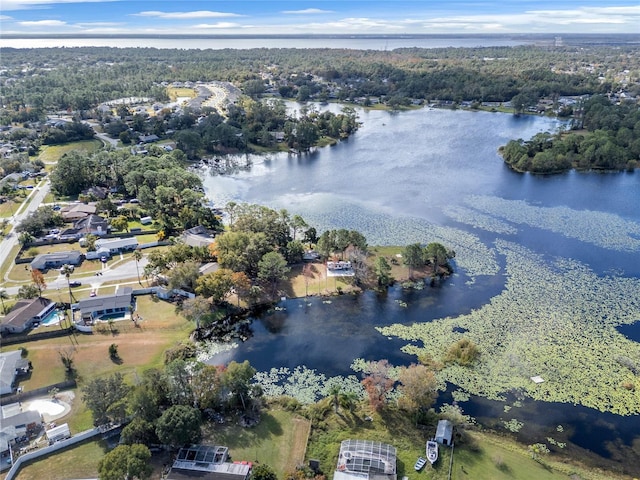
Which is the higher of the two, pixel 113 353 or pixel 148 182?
pixel 148 182

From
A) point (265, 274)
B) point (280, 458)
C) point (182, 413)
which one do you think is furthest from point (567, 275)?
point (182, 413)

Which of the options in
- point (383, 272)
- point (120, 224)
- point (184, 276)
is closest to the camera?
point (184, 276)

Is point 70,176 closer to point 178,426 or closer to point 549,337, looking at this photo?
point 178,426

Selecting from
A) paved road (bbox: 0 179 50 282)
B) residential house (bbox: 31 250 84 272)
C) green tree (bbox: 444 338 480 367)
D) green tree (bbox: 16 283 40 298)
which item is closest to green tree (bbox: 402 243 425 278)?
green tree (bbox: 444 338 480 367)

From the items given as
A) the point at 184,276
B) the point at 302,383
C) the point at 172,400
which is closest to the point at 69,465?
the point at 172,400

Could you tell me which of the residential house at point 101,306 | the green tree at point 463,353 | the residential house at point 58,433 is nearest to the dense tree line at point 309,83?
the residential house at point 101,306
